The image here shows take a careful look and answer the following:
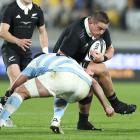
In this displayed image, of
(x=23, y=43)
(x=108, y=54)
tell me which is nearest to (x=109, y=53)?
(x=108, y=54)

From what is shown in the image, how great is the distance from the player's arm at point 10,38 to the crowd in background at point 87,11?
43.9 ft

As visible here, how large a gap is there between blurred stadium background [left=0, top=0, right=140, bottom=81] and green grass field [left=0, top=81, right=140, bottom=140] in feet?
23.1

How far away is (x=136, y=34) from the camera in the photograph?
1044 inches

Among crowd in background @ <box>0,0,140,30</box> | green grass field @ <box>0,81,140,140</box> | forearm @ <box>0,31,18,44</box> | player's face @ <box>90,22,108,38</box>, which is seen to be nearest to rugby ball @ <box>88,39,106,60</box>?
player's face @ <box>90,22,108,38</box>

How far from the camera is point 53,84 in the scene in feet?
30.3

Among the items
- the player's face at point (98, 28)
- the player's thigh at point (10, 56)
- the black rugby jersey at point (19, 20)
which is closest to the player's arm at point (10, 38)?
the black rugby jersey at point (19, 20)

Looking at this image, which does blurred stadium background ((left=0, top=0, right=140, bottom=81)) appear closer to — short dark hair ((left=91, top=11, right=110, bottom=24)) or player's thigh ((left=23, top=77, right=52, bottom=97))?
short dark hair ((left=91, top=11, right=110, bottom=24))

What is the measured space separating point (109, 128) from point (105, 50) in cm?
122

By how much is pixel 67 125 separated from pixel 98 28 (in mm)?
2163

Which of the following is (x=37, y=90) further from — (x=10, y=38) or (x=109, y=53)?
(x=10, y=38)

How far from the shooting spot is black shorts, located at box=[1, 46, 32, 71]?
38.7 feet

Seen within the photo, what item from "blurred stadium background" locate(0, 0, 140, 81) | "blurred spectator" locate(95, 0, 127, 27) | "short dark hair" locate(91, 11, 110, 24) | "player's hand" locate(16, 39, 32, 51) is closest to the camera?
"short dark hair" locate(91, 11, 110, 24)

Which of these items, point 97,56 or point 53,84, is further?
point 97,56

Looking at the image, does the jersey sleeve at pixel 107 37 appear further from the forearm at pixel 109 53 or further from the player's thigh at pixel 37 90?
the player's thigh at pixel 37 90
